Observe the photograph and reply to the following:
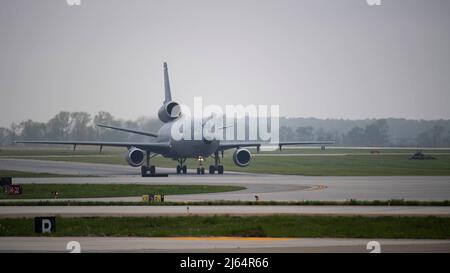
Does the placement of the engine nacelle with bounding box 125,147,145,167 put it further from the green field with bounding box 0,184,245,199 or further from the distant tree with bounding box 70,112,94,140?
the distant tree with bounding box 70,112,94,140

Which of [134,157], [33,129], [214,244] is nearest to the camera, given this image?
[214,244]

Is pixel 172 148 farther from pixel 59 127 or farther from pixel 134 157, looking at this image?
pixel 59 127

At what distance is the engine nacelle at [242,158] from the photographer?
84438 mm

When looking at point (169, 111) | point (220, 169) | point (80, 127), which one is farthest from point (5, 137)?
point (220, 169)

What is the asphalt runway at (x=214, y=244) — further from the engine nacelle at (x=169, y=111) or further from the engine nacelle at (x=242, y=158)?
the engine nacelle at (x=169, y=111)

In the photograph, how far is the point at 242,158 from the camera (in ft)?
278

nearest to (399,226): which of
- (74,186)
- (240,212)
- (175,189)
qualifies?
(240,212)

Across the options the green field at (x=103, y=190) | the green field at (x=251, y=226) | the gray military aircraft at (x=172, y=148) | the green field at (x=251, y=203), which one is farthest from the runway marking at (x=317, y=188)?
the gray military aircraft at (x=172, y=148)

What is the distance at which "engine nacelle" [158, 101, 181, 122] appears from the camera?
8869 cm

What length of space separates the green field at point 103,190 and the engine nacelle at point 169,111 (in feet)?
98.9

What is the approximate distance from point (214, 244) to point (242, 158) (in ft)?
189
